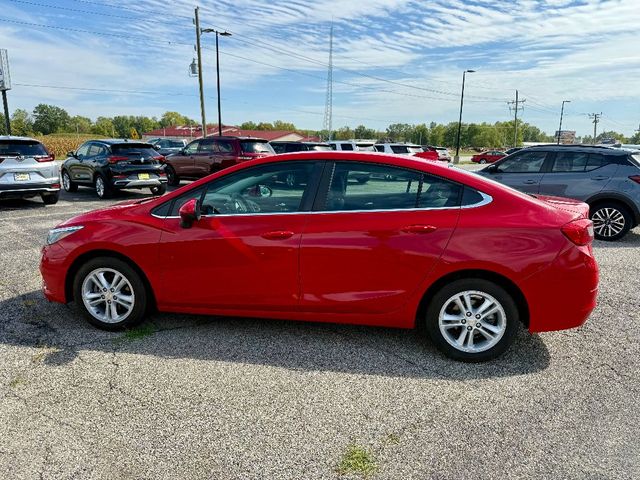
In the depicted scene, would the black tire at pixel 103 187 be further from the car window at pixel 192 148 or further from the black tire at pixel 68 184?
the car window at pixel 192 148

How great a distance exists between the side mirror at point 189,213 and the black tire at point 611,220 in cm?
697

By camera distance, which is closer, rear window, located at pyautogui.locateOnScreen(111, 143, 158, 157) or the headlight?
the headlight

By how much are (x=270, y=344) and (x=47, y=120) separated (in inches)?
5284

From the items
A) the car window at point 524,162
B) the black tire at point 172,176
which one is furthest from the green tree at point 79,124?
the car window at point 524,162

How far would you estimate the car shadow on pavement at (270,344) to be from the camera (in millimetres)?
3363

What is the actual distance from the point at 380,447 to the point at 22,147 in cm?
1089

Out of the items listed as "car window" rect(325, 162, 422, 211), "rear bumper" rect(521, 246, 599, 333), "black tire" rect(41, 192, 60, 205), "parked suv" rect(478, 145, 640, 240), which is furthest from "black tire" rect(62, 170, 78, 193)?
"rear bumper" rect(521, 246, 599, 333)

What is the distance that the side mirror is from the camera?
3540 mm

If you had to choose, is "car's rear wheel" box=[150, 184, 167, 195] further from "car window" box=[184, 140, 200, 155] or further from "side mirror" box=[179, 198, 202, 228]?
"side mirror" box=[179, 198, 202, 228]

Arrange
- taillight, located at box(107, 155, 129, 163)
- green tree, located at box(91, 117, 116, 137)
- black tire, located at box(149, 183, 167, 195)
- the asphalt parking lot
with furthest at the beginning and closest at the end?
green tree, located at box(91, 117, 116, 137), black tire, located at box(149, 183, 167, 195), taillight, located at box(107, 155, 129, 163), the asphalt parking lot

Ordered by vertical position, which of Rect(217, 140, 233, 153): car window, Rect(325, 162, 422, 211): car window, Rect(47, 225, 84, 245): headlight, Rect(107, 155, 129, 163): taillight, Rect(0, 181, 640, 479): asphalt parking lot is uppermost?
Rect(217, 140, 233, 153): car window

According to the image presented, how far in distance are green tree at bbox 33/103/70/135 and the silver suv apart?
12378cm

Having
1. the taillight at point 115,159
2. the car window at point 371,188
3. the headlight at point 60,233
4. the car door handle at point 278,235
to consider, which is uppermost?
the car window at point 371,188


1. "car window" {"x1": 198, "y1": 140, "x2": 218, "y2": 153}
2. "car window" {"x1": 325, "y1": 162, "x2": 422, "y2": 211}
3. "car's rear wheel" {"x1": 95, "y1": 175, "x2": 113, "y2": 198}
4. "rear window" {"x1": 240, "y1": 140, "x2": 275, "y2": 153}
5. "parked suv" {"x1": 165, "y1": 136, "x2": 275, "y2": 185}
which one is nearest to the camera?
"car window" {"x1": 325, "y1": 162, "x2": 422, "y2": 211}
